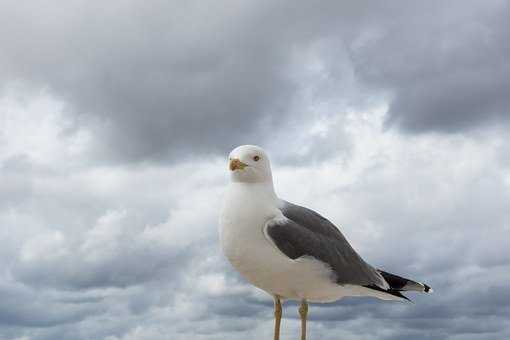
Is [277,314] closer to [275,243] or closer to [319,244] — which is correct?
[319,244]

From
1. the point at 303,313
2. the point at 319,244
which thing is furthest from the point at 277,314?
the point at 319,244

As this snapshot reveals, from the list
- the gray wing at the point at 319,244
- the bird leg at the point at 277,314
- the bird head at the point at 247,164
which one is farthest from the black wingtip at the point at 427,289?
the bird head at the point at 247,164

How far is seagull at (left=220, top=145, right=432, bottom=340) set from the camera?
48.8 ft

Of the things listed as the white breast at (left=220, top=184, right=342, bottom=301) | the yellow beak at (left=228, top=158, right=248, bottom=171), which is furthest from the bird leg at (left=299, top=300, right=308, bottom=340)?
the yellow beak at (left=228, top=158, right=248, bottom=171)

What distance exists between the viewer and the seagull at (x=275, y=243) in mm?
14867

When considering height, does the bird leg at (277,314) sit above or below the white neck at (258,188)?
below

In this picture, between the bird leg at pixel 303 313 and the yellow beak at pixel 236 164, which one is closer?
the yellow beak at pixel 236 164

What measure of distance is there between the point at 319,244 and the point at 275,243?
1.24 metres

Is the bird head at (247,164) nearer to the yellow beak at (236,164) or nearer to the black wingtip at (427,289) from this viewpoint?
the yellow beak at (236,164)

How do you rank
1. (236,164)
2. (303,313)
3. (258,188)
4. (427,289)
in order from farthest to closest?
(427,289) < (303,313) < (258,188) < (236,164)

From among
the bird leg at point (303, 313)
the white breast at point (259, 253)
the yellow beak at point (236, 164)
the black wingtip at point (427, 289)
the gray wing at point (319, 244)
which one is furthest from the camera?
the black wingtip at point (427, 289)

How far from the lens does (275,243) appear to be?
48.7 feet

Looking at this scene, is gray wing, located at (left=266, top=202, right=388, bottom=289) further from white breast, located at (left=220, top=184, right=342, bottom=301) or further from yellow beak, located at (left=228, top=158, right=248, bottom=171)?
yellow beak, located at (left=228, top=158, right=248, bottom=171)

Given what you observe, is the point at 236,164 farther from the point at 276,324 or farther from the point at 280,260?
the point at 276,324
